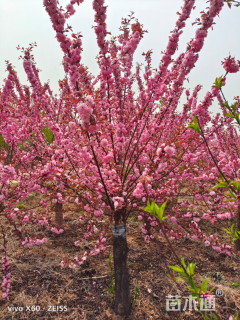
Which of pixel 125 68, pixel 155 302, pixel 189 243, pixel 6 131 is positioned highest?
pixel 125 68

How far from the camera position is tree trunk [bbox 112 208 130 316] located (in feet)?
8.41

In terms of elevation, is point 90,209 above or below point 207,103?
below

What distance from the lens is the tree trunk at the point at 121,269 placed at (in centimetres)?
256

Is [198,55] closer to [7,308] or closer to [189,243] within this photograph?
[189,243]

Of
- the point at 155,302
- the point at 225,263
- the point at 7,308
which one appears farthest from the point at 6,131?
the point at 225,263

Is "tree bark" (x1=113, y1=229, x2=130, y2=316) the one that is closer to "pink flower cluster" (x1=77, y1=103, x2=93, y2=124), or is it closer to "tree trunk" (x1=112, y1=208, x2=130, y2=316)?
"tree trunk" (x1=112, y1=208, x2=130, y2=316)

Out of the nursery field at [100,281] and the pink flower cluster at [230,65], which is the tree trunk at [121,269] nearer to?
the nursery field at [100,281]

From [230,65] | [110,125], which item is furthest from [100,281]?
[230,65]

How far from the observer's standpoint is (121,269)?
104 inches

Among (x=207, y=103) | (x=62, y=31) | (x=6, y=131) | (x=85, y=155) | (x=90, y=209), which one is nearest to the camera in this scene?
(x=62, y=31)

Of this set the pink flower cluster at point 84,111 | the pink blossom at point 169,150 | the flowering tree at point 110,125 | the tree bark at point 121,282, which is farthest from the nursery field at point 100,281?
the pink flower cluster at point 84,111

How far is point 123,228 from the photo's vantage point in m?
2.52

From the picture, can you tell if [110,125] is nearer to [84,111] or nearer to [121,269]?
[84,111]

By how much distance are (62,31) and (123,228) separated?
2.47m
